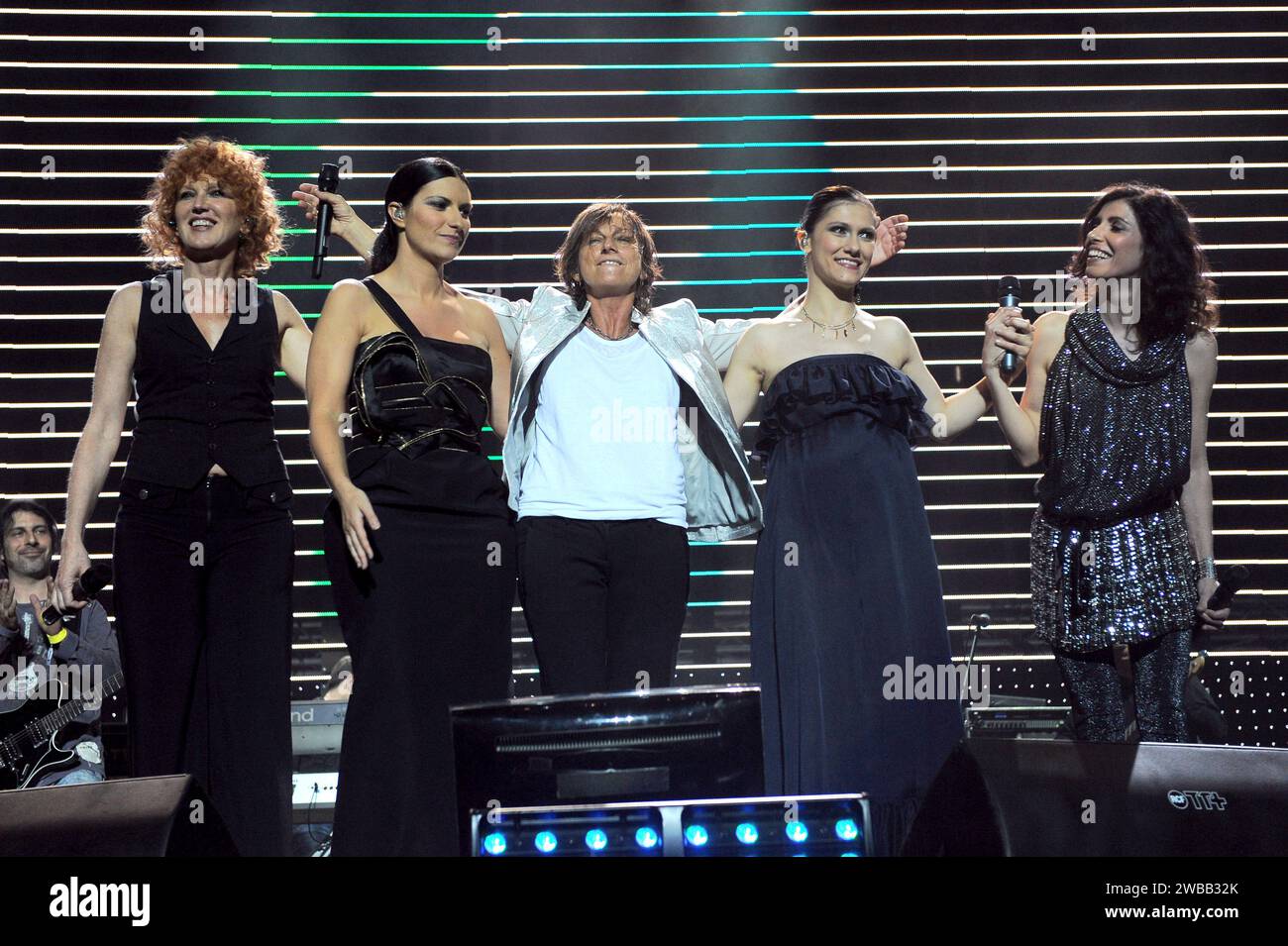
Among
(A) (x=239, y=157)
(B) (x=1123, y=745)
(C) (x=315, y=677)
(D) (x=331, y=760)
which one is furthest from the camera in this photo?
(C) (x=315, y=677)

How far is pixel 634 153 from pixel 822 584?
3.15 m

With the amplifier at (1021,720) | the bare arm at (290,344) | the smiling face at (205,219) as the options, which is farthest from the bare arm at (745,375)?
the amplifier at (1021,720)

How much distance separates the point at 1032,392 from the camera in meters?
3.05

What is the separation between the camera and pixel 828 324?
318 cm

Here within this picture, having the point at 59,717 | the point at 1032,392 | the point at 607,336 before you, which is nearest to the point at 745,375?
the point at 607,336

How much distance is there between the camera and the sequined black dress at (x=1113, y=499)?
108 inches

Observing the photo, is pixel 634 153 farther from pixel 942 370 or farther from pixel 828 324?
pixel 828 324

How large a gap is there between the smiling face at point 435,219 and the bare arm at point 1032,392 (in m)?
1.37

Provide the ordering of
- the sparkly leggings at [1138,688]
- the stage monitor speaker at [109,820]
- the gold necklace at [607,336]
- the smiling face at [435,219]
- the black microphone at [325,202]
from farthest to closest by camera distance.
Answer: the black microphone at [325,202] < the gold necklace at [607,336] < the smiling face at [435,219] < the sparkly leggings at [1138,688] < the stage monitor speaker at [109,820]

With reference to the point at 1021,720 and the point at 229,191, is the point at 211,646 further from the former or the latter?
the point at 1021,720

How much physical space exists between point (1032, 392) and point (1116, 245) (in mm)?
412

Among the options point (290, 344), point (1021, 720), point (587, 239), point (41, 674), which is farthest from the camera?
point (1021, 720)

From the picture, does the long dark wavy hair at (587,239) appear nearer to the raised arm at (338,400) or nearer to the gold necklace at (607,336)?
the gold necklace at (607,336)
